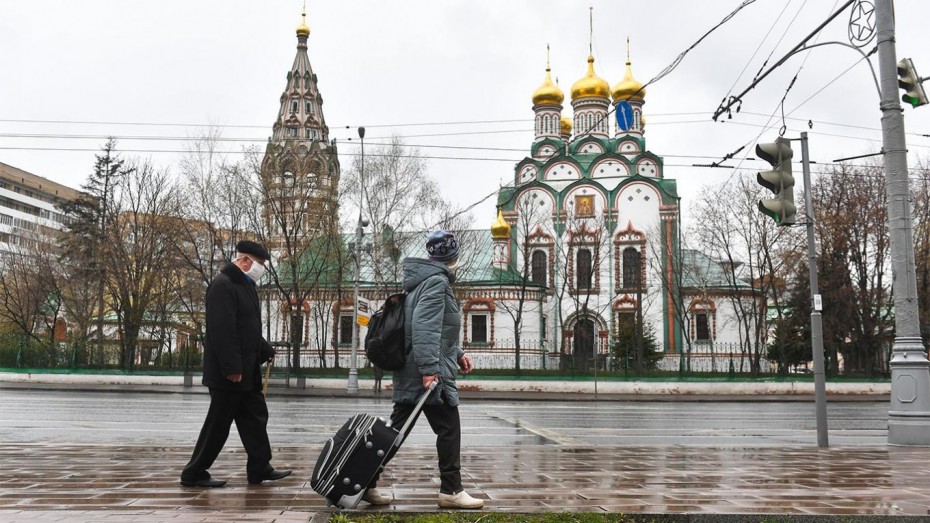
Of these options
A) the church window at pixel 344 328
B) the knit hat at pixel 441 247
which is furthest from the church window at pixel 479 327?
the knit hat at pixel 441 247

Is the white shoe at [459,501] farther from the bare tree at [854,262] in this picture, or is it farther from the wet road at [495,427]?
the bare tree at [854,262]

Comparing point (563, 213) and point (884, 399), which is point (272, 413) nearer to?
point (884, 399)

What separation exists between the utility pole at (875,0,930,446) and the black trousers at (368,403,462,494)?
293 inches

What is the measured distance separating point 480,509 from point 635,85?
167 feet

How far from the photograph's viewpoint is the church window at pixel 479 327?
46875 mm

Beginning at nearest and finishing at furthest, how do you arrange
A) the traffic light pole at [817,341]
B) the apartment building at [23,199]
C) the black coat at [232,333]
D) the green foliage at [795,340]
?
the black coat at [232,333], the traffic light pole at [817,341], the green foliage at [795,340], the apartment building at [23,199]

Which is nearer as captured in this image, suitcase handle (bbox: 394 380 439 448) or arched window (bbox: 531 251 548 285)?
suitcase handle (bbox: 394 380 439 448)

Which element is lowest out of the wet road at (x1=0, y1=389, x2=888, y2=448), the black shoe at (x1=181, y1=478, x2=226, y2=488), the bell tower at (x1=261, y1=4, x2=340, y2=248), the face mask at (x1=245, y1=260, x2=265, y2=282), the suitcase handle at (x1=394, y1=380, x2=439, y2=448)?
the wet road at (x1=0, y1=389, x2=888, y2=448)

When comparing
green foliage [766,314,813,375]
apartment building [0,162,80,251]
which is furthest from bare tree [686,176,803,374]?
apartment building [0,162,80,251]

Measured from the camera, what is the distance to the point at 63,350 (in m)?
34.6

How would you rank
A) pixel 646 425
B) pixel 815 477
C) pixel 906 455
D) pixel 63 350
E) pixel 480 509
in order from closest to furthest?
pixel 480 509, pixel 815 477, pixel 906 455, pixel 646 425, pixel 63 350

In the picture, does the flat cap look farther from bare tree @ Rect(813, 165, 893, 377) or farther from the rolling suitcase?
bare tree @ Rect(813, 165, 893, 377)

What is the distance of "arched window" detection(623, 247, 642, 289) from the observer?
49.3 metres

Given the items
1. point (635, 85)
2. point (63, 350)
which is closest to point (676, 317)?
point (635, 85)
